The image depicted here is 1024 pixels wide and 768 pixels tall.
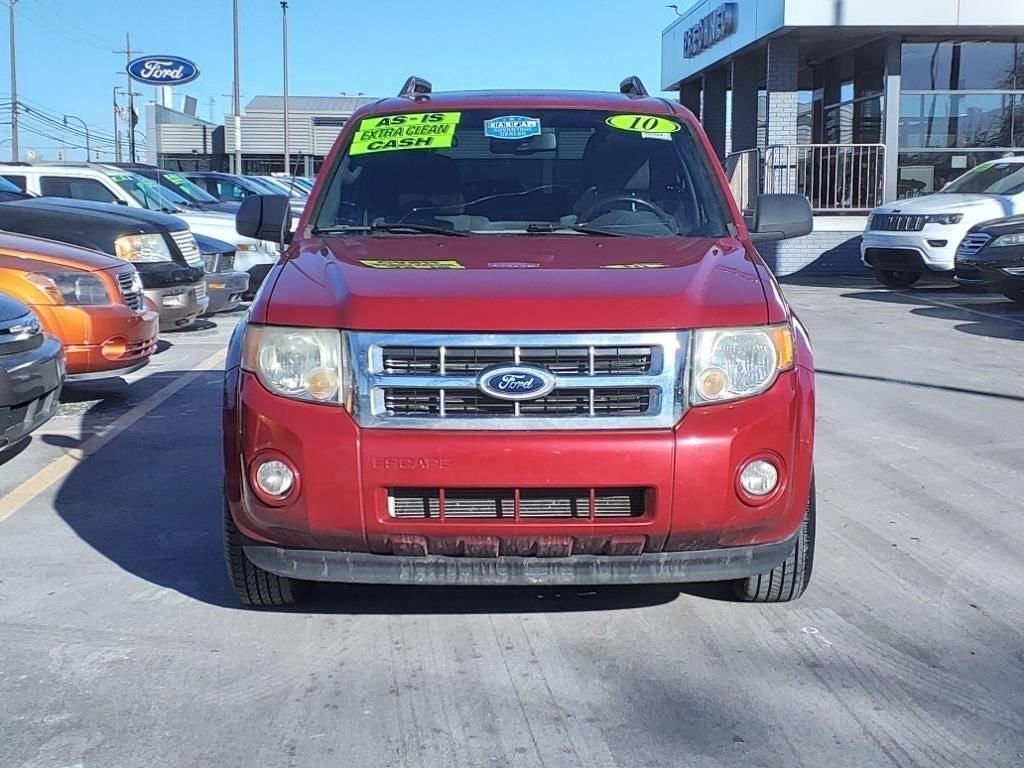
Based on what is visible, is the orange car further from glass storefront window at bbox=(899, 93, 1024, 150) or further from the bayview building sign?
glass storefront window at bbox=(899, 93, 1024, 150)

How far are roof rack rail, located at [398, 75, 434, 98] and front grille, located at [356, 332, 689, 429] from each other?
95.7 inches

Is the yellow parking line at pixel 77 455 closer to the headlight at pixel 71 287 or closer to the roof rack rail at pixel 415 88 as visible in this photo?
the headlight at pixel 71 287

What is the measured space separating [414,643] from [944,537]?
2.48 meters

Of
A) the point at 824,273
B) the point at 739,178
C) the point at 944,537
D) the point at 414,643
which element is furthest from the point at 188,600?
the point at 739,178

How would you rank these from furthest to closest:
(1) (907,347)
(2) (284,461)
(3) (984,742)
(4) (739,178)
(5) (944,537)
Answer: (4) (739,178) < (1) (907,347) < (5) (944,537) < (2) (284,461) < (3) (984,742)

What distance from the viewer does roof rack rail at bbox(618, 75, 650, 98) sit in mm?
5815

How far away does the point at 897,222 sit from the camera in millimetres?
16297

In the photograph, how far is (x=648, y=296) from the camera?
12.0 feet

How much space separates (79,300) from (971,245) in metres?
10.4

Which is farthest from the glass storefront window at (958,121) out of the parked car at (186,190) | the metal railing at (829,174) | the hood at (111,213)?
the hood at (111,213)

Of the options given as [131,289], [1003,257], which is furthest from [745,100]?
[131,289]

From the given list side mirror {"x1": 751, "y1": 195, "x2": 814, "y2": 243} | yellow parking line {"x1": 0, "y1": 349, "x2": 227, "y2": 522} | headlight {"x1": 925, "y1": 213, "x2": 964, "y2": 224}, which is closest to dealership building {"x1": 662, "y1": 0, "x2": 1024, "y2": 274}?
headlight {"x1": 925, "y1": 213, "x2": 964, "y2": 224}

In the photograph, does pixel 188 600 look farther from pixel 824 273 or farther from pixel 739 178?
pixel 739 178

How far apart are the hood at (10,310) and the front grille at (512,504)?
328 cm
